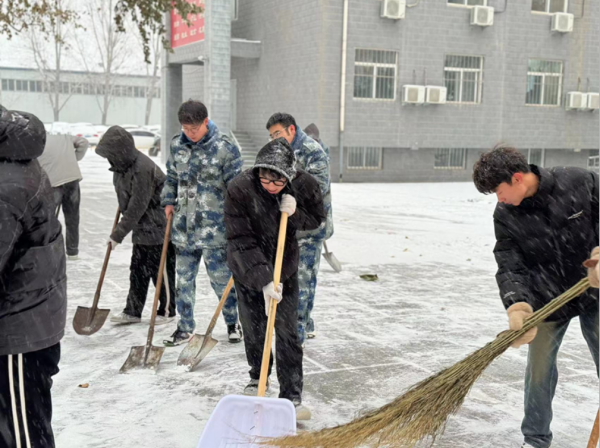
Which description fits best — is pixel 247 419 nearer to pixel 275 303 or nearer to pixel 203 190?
pixel 275 303

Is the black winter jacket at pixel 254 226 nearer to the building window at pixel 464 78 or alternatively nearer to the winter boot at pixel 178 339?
the winter boot at pixel 178 339

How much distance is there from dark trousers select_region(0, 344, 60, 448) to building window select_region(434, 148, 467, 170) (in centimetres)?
2151

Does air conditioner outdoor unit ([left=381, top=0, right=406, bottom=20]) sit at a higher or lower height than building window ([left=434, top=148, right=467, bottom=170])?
higher

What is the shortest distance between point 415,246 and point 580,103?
16017mm

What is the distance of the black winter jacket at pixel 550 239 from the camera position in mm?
3457

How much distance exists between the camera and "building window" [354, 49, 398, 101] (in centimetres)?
2177

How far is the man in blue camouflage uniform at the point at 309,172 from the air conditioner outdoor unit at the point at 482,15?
18.5 meters

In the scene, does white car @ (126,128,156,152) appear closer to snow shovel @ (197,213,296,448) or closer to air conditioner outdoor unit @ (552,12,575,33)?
air conditioner outdoor unit @ (552,12,575,33)

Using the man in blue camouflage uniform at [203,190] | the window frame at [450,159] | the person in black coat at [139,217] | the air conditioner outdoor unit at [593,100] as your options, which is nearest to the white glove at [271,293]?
the man in blue camouflage uniform at [203,190]

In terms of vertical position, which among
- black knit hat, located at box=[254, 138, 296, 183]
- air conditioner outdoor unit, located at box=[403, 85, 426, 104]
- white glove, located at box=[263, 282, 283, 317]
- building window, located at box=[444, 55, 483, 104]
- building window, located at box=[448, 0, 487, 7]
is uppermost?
building window, located at box=[448, 0, 487, 7]

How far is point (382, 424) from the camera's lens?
10.3 ft

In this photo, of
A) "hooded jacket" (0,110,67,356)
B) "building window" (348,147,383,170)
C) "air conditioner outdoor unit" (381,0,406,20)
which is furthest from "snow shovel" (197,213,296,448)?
"air conditioner outdoor unit" (381,0,406,20)

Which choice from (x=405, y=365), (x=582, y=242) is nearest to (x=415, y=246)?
(x=405, y=365)

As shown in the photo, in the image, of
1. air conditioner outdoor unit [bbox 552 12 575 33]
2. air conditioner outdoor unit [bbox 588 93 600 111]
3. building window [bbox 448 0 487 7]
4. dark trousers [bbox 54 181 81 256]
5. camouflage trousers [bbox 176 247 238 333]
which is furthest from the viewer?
air conditioner outdoor unit [bbox 588 93 600 111]
